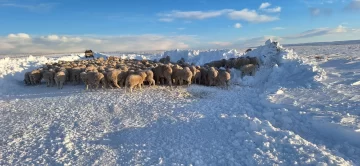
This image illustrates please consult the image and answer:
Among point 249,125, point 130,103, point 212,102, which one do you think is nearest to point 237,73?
point 212,102

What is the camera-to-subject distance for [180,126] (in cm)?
805

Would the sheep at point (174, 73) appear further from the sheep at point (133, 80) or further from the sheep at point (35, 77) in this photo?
the sheep at point (35, 77)

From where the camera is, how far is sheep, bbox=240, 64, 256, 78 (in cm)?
1789

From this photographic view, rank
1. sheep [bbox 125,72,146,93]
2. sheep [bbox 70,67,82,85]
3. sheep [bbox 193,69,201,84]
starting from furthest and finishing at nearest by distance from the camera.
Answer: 1. sheep [bbox 193,69,201,84]
2. sheep [bbox 70,67,82,85]
3. sheep [bbox 125,72,146,93]

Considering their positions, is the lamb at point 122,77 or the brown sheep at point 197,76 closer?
the lamb at point 122,77

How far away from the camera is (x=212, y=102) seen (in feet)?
34.6

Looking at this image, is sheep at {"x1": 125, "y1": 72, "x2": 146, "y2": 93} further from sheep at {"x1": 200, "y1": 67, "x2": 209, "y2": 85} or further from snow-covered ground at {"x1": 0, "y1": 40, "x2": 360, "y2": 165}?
→ sheep at {"x1": 200, "y1": 67, "x2": 209, "y2": 85}

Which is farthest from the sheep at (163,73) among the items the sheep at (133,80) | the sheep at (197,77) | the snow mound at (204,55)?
the snow mound at (204,55)

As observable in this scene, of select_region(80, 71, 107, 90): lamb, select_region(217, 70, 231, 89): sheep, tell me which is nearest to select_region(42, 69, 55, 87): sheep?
select_region(80, 71, 107, 90): lamb

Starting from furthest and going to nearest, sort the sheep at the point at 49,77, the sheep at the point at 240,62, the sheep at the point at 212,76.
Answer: the sheep at the point at 240,62 → the sheep at the point at 212,76 → the sheep at the point at 49,77

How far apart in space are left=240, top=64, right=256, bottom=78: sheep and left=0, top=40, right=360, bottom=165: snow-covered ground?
493cm

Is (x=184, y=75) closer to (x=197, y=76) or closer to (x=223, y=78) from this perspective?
(x=197, y=76)

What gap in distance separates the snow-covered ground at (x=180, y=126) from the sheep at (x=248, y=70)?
16.2 ft

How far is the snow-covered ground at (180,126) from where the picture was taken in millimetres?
6465
